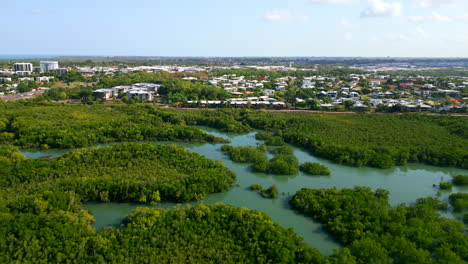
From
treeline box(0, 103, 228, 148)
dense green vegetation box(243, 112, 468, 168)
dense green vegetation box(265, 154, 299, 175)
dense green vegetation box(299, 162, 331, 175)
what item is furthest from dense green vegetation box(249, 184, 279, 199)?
treeline box(0, 103, 228, 148)

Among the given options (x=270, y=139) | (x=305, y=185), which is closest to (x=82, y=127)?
(x=270, y=139)

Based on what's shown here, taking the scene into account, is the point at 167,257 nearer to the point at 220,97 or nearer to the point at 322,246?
the point at 322,246

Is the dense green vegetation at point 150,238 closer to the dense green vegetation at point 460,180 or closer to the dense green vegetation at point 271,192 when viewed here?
the dense green vegetation at point 271,192

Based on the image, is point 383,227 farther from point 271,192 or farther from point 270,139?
point 270,139

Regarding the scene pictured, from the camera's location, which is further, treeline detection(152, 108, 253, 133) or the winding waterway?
treeline detection(152, 108, 253, 133)

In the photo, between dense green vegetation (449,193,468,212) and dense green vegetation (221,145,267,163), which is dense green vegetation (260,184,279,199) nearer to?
dense green vegetation (221,145,267,163)

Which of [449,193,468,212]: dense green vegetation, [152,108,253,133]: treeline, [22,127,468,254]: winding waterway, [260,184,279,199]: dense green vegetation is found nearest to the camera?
[22,127,468,254]: winding waterway
